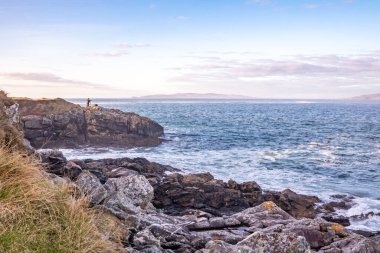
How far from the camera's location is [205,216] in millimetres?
16359

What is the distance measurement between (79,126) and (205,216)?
3532cm

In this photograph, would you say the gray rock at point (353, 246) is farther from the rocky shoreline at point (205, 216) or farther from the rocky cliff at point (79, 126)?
the rocky cliff at point (79, 126)

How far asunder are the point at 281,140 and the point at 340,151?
36.4ft

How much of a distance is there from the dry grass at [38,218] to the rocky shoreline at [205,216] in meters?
1.43

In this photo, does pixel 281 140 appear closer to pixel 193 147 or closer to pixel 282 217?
pixel 193 147

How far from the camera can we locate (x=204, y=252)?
8625 mm

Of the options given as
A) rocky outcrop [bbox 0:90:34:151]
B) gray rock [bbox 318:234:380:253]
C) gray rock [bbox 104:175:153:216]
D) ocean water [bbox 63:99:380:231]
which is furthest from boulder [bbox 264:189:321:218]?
rocky outcrop [bbox 0:90:34:151]

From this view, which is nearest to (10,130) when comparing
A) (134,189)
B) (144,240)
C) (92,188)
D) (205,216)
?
(92,188)

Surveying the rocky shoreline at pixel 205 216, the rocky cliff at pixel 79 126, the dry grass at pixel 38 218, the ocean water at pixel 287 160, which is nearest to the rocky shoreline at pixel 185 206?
the rocky shoreline at pixel 205 216

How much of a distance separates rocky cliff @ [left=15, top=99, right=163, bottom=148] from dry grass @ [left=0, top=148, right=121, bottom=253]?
37961 millimetres

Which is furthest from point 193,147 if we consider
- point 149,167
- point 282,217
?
point 282,217

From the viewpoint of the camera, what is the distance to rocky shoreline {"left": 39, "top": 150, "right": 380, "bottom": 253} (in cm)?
904

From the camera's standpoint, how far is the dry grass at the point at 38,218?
6262 millimetres

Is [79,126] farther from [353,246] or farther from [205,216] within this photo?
[353,246]
